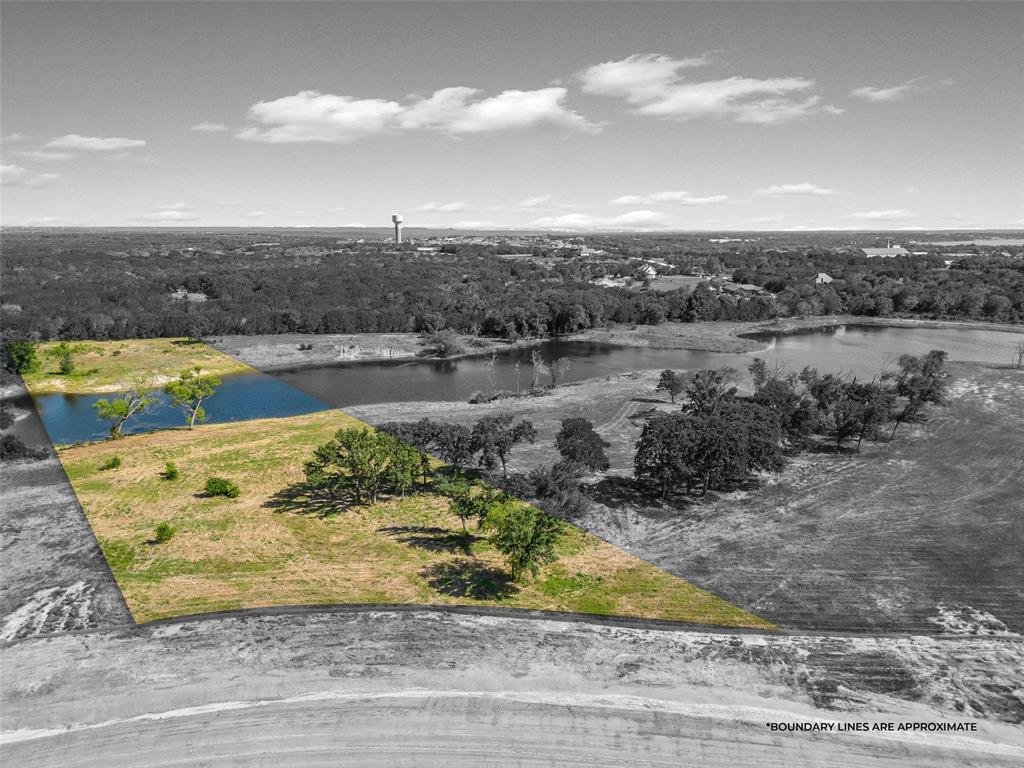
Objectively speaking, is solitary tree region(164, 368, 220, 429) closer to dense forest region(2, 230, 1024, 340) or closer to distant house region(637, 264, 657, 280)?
dense forest region(2, 230, 1024, 340)

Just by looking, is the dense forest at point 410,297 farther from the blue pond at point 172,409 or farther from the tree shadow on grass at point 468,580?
the tree shadow on grass at point 468,580

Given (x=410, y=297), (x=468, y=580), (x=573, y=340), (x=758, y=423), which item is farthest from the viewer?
(x=410, y=297)

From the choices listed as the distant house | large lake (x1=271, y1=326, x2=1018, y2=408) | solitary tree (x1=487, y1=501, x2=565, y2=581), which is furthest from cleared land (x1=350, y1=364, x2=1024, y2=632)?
the distant house

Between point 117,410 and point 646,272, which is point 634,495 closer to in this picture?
point 117,410

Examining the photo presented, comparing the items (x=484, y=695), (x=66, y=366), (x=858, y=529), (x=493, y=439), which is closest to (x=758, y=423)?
(x=858, y=529)

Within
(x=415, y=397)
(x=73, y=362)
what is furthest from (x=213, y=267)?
(x=415, y=397)

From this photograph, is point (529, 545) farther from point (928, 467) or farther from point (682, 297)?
point (682, 297)

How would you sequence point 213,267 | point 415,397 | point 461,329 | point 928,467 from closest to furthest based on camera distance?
point 928,467 → point 415,397 → point 461,329 → point 213,267
